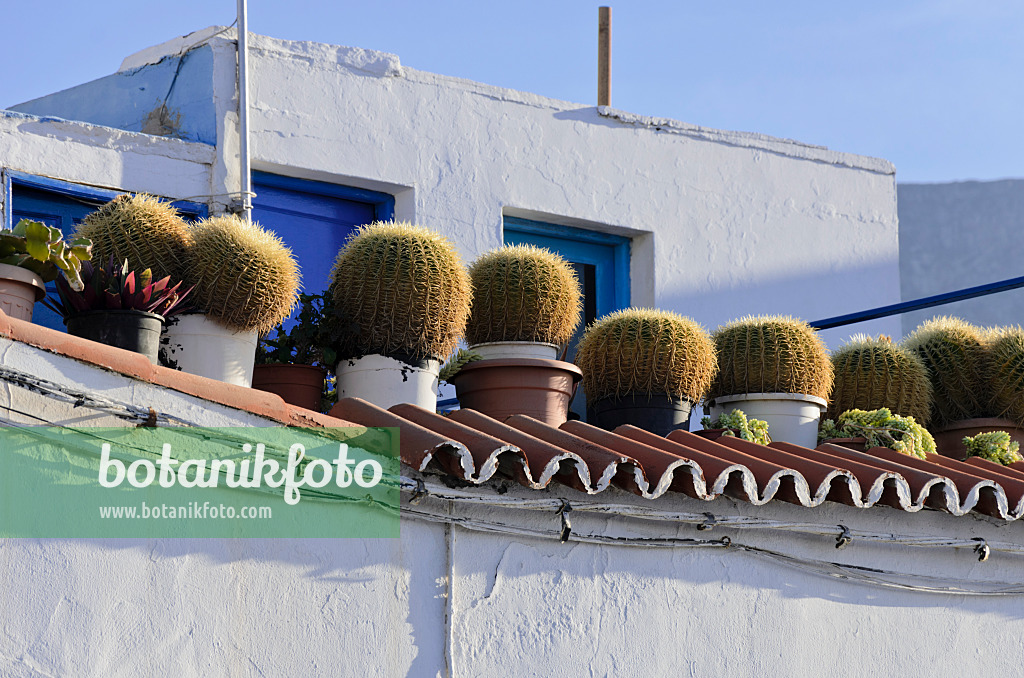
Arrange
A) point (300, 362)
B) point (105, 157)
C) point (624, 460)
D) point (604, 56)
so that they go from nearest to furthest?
point (624, 460), point (300, 362), point (105, 157), point (604, 56)

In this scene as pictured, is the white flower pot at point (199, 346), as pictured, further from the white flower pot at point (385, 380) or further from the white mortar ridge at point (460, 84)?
the white mortar ridge at point (460, 84)

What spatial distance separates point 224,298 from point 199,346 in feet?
0.78

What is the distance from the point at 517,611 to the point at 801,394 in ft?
9.48

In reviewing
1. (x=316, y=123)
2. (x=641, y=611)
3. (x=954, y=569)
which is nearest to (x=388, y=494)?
(x=641, y=611)

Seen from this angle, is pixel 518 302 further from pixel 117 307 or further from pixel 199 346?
pixel 117 307

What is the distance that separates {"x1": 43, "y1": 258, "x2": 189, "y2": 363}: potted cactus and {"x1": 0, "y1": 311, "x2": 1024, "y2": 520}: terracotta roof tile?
837 millimetres

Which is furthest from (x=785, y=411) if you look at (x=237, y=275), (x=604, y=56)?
(x=604, y=56)

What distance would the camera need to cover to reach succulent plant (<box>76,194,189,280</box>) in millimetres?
5543

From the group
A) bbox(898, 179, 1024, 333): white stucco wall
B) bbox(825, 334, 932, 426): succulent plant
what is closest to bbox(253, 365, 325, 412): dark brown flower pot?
bbox(825, 334, 932, 426): succulent plant

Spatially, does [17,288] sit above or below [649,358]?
above

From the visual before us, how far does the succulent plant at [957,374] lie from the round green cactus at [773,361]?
3.59 feet

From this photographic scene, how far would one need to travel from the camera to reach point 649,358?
6637 millimetres

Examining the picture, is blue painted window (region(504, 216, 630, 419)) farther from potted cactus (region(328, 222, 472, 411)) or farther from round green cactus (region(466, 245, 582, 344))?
potted cactus (region(328, 222, 472, 411))

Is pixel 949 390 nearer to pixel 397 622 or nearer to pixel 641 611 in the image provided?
pixel 641 611
